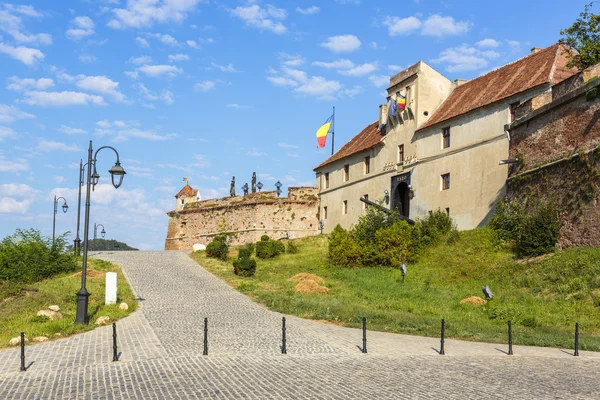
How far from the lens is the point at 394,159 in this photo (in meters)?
41.7

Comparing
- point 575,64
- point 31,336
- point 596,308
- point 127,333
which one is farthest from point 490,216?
point 31,336

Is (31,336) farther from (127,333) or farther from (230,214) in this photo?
(230,214)

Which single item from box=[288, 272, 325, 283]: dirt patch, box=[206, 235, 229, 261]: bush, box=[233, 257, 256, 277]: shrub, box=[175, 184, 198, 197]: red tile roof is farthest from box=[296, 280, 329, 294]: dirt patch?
box=[175, 184, 198, 197]: red tile roof

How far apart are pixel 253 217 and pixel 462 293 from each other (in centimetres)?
3083

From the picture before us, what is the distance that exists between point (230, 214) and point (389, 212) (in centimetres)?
2344

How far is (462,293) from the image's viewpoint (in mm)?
25172

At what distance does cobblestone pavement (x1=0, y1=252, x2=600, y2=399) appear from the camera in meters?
10.7

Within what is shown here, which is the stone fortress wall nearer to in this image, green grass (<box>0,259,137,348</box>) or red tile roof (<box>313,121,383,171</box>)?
red tile roof (<box>313,121,383,171</box>)

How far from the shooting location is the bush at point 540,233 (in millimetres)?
26688

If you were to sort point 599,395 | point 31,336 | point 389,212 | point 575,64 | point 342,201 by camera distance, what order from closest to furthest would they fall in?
1. point 599,395
2. point 31,336
3. point 575,64
4. point 389,212
5. point 342,201

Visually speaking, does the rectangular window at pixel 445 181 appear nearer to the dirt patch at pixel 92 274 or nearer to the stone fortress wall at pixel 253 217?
the stone fortress wall at pixel 253 217

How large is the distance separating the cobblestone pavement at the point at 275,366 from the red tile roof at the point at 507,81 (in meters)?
18.8

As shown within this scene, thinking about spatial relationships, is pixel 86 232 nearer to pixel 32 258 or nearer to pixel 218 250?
pixel 32 258

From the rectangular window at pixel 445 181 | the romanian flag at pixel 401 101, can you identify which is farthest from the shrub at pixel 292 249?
the romanian flag at pixel 401 101
